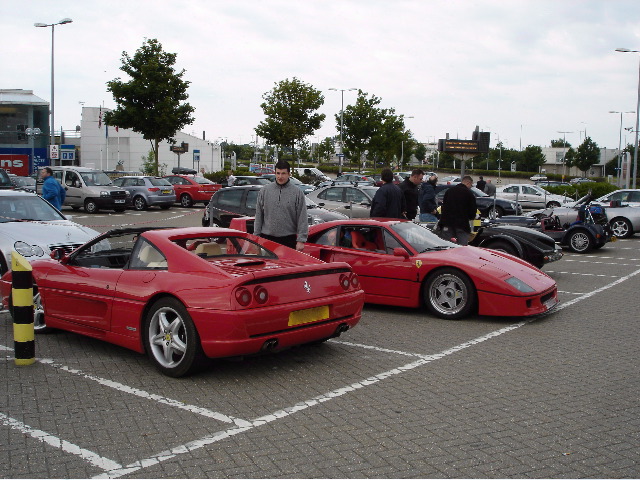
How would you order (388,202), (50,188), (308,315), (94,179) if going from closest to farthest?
(308,315), (388,202), (50,188), (94,179)

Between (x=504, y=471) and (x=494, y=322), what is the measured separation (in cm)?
443

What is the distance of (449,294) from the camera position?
8305mm

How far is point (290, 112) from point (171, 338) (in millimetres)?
43783

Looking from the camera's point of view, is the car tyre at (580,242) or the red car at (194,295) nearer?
the red car at (194,295)

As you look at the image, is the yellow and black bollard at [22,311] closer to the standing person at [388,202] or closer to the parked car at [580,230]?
the standing person at [388,202]

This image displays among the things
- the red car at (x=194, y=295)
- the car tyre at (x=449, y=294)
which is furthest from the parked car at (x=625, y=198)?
the red car at (x=194, y=295)

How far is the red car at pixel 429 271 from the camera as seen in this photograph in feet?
26.3

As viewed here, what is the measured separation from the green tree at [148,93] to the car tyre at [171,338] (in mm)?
33521

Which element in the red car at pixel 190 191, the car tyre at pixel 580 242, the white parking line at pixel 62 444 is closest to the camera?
the white parking line at pixel 62 444

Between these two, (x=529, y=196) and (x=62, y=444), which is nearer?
(x=62, y=444)

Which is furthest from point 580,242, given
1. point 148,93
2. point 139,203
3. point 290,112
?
point 290,112

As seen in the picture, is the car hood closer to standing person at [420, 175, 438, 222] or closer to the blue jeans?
the blue jeans

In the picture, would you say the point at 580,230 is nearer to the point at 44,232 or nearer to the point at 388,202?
the point at 388,202

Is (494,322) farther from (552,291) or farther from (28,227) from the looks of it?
(28,227)
